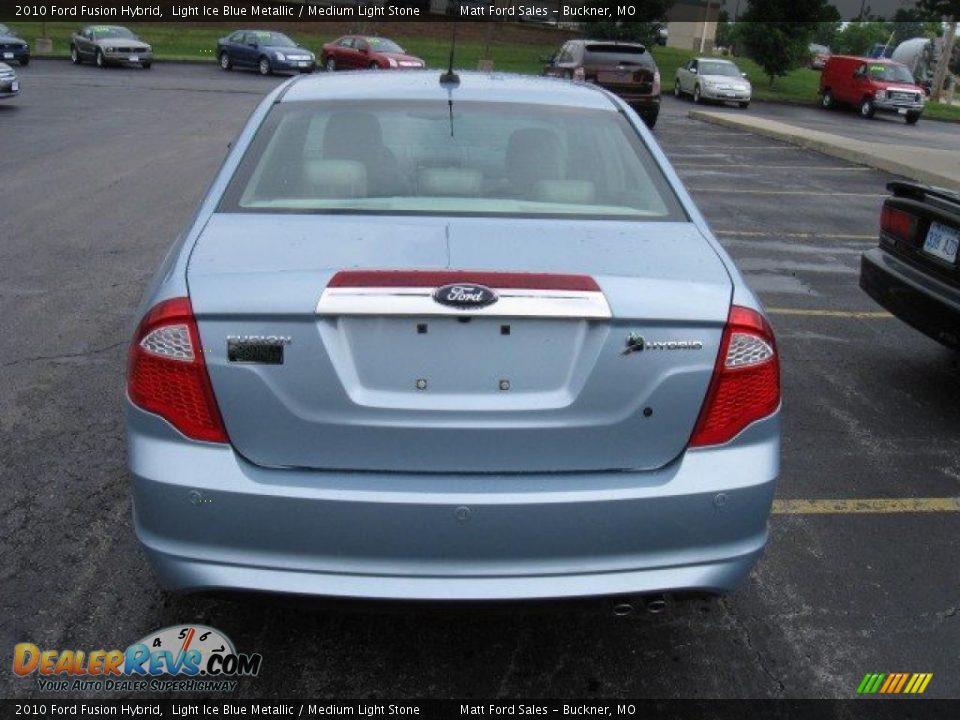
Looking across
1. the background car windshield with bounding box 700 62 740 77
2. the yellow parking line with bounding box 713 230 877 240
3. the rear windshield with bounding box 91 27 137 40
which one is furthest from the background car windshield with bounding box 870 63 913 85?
the rear windshield with bounding box 91 27 137 40

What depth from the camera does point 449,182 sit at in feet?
11.7

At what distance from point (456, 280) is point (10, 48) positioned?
3438 cm

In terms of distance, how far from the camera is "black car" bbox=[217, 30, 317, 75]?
35.7 m

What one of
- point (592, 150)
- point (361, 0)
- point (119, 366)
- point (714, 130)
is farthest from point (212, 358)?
point (361, 0)

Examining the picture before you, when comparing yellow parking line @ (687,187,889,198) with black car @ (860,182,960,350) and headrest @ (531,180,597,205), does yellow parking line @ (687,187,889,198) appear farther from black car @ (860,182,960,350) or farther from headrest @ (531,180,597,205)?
headrest @ (531,180,597,205)

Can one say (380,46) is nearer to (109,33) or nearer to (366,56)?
(366,56)

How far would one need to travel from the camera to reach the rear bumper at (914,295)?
534 centimetres

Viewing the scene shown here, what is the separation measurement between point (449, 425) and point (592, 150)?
5.29 feet

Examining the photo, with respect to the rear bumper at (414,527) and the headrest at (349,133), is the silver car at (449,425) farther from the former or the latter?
the headrest at (349,133)

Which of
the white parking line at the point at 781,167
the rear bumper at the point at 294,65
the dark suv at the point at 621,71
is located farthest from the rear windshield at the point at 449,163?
the rear bumper at the point at 294,65

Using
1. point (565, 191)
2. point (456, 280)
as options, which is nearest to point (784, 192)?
point (565, 191)

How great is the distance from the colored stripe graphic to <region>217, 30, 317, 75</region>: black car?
34.4 meters

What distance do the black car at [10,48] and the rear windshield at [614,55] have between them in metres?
19.7

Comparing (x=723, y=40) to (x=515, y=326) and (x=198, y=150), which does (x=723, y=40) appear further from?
(x=515, y=326)
